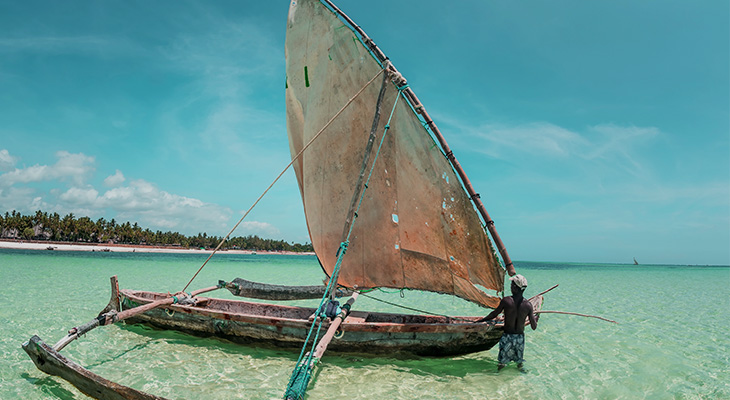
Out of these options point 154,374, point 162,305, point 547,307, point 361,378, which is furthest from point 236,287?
point 547,307

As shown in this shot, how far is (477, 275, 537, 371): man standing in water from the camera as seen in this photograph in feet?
21.4

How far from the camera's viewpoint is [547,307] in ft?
56.3

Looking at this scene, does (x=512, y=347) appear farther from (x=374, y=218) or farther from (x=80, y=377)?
(x=80, y=377)

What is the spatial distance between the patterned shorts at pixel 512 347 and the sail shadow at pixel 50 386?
22.8 feet

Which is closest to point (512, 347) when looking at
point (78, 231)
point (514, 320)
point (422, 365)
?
point (514, 320)

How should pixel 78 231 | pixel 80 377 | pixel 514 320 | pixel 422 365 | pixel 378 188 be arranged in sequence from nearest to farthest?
pixel 80 377, pixel 514 320, pixel 422 365, pixel 378 188, pixel 78 231

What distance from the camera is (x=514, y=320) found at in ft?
21.7

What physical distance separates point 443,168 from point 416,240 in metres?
1.51

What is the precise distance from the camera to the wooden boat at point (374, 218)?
22.7 feet

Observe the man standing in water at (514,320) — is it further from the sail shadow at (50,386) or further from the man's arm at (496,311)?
the sail shadow at (50,386)

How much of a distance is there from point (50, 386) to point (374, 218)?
5970mm

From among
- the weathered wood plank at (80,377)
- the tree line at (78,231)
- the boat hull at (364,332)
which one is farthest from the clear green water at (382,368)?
the tree line at (78,231)

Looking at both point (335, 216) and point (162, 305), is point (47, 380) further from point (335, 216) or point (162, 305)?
point (335, 216)

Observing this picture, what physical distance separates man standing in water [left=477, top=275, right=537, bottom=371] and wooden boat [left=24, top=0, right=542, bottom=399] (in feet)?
1.04
